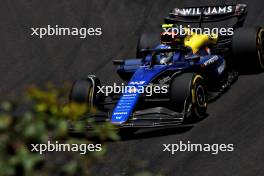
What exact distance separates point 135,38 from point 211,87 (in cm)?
339

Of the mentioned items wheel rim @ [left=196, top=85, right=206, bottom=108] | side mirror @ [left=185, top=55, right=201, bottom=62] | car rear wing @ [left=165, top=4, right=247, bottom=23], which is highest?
car rear wing @ [left=165, top=4, right=247, bottom=23]

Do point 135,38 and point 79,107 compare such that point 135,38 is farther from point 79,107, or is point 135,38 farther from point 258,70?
point 79,107

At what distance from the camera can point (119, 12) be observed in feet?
47.7

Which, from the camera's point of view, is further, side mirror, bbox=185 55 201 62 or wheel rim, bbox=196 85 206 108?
side mirror, bbox=185 55 201 62

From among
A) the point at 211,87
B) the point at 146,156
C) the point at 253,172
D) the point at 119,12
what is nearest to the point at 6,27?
the point at 119,12

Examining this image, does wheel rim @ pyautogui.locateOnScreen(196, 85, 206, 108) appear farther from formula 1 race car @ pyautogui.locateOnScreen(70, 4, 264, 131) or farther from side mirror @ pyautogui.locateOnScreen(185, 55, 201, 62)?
side mirror @ pyautogui.locateOnScreen(185, 55, 201, 62)

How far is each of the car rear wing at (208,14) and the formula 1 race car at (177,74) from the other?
0.02m

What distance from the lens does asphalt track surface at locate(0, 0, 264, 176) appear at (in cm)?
798

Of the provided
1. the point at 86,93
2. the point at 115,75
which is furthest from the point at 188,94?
the point at 115,75

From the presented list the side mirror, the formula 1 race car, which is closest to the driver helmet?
the formula 1 race car

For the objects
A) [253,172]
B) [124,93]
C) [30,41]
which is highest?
[30,41]

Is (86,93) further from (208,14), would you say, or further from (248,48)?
(208,14)

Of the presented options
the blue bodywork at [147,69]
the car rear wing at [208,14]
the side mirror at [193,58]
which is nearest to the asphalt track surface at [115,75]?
the blue bodywork at [147,69]

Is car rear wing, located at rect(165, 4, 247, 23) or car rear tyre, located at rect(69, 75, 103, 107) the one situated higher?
car rear wing, located at rect(165, 4, 247, 23)
